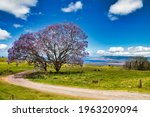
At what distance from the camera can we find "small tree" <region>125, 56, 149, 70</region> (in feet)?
353

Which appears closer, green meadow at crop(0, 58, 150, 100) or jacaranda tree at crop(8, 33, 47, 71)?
green meadow at crop(0, 58, 150, 100)

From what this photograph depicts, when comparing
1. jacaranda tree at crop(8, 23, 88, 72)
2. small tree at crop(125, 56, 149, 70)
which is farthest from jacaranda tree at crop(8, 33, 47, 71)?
small tree at crop(125, 56, 149, 70)

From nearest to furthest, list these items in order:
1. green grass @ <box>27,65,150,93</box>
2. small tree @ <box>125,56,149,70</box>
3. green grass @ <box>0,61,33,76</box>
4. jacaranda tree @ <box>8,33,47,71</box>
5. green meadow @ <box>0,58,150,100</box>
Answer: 1. green meadow @ <box>0,58,150,100</box>
2. green grass @ <box>27,65,150,93</box>
3. jacaranda tree @ <box>8,33,47,71</box>
4. green grass @ <box>0,61,33,76</box>
5. small tree @ <box>125,56,149,70</box>

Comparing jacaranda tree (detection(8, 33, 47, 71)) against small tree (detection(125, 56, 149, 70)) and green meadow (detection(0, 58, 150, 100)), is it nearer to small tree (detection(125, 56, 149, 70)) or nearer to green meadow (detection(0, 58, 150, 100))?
green meadow (detection(0, 58, 150, 100))

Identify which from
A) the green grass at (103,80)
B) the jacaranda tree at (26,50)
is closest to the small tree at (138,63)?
the green grass at (103,80)

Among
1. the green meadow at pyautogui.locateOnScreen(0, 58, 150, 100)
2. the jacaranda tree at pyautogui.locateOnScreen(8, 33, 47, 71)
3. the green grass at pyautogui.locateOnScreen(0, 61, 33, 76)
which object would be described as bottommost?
the green meadow at pyautogui.locateOnScreen(0, 58, 150, 100)

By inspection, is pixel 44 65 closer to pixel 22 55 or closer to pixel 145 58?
pixel 22 55

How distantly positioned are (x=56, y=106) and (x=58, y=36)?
47.5 meters

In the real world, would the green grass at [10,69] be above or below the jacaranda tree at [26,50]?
below

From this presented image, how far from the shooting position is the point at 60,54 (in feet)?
229

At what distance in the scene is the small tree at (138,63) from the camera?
107562 mm

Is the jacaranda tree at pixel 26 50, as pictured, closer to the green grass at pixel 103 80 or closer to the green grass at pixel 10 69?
the green grass at pixel 10 69

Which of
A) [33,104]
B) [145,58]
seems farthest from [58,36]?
[145,58]

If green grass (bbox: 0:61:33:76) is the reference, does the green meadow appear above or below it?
below
